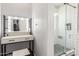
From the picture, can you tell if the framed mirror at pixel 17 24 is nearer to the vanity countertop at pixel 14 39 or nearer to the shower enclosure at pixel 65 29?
the vanity countertop at pixel 14 39

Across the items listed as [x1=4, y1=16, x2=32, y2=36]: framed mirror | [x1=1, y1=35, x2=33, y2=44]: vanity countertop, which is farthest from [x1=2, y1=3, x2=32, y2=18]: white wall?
[x1=1, y1=35, x2=33, y2=44]: vanity countertop

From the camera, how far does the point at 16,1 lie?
0.93 meters

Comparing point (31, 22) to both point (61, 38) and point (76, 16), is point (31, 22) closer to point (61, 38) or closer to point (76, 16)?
point (61, 38)

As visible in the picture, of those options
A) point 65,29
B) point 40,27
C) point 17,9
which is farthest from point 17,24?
point 65,29

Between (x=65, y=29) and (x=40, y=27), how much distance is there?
32 cm

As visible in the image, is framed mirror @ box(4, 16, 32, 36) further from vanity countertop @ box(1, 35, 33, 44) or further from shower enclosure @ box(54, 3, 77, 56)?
shower enclosure @ box(54, 3, 77, 56)

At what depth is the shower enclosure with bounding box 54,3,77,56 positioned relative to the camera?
1.00 m

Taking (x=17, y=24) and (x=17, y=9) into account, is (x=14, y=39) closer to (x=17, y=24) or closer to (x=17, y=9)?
(x=17, y=24)

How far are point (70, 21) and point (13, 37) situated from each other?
2.44 feet

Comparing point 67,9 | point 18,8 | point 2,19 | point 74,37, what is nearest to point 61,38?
point 74,37

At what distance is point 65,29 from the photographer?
1049 mm

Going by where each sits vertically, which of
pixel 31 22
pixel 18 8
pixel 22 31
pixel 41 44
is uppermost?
pixel 18 8

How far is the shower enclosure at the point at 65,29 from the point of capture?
3.28 feet

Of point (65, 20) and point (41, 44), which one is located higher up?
point (65, 20)
